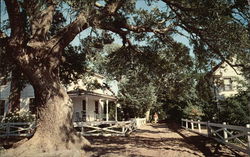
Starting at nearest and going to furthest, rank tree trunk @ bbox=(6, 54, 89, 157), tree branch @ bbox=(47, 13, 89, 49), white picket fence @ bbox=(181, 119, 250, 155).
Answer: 1. white picket fence @ bbox=(181, 119, 250, 155)
2. tree trunk @ bbox=(6, 54, 89, 157)
3. tree branch @ bbox=(47, 13, 89, 49)

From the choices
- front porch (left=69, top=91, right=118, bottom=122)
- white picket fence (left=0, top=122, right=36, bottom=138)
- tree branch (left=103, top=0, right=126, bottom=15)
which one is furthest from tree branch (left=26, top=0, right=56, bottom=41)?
front porch (left=69, top=91, right=118, bottom=122)

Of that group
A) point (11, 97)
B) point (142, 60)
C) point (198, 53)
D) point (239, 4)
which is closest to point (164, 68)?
point (142, 60)

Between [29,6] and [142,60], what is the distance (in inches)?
311

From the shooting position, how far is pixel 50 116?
891 centimetres

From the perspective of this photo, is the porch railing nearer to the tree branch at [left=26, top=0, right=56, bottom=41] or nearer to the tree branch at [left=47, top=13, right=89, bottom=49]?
the tree branch at [left=47, top=13, right=89, bottom=49]

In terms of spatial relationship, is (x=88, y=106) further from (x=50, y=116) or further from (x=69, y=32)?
(x=69, y=32)

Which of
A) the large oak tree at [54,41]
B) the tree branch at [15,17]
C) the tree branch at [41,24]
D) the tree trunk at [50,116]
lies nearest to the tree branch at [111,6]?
the large oak tree at [54,41]

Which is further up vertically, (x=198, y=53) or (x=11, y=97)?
(x=198, y=53)

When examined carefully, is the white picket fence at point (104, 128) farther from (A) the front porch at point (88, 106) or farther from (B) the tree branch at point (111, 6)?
(B) the tree branch at point (111, 6)

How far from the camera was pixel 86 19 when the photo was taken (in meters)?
8.91

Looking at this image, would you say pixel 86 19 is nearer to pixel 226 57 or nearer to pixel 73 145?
pixel 73 145

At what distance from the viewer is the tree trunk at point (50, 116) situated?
28.2 feet

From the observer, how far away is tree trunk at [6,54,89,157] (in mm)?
8606

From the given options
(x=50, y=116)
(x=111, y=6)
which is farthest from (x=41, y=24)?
(x=50, y=116)
